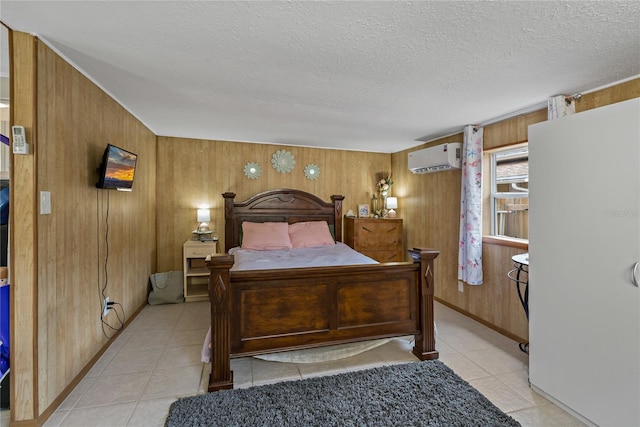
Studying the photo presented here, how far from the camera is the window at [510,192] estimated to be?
9.93 ft

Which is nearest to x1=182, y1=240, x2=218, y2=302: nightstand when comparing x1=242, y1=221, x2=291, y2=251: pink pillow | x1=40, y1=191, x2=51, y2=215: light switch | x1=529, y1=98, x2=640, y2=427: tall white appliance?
x1=242, y1=221, x2=291, y2=251: pink pillow

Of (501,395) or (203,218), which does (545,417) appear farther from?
(203,218)

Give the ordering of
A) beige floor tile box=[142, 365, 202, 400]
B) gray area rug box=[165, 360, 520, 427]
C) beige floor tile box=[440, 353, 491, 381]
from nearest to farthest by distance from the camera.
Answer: gray area rug box=[165, 360, 520, 427]
beige floor tile box=[142, 365, 202, 400]
beige floor tile box=[440, 353, 491, 381]

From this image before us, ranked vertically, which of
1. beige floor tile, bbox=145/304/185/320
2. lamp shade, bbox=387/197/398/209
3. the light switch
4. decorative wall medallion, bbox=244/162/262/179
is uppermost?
decorative wall medallion, bbox=244/162/262/179

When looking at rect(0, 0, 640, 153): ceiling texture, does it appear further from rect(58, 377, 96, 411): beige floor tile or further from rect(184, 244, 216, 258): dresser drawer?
rect(58, 377, 96, 411): beige floor tile

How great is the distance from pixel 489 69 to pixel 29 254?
3.07 metres

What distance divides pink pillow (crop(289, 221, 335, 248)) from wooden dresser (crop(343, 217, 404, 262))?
459mm

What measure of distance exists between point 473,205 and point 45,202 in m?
3.65

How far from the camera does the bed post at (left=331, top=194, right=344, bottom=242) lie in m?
4.53

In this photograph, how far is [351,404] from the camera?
190 cm

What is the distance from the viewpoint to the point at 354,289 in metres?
2.39

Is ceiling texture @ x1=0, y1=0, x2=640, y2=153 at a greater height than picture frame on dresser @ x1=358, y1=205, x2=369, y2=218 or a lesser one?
greater

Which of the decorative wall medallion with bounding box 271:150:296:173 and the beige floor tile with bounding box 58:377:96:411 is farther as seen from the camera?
the decorative wall medallion with bounding box 271:150:296:173

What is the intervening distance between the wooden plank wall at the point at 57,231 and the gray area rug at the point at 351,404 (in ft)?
2.68
